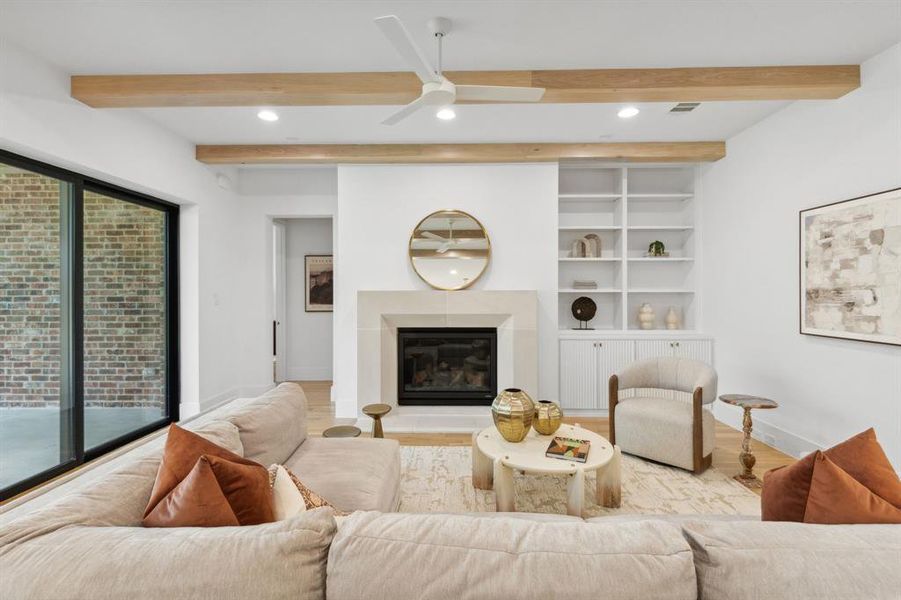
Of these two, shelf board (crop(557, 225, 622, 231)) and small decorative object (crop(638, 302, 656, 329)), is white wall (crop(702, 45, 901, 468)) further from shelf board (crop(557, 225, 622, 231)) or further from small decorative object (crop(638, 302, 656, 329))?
shelf board (crop(557, 225, 622, 231))

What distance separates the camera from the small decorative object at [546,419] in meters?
2.62

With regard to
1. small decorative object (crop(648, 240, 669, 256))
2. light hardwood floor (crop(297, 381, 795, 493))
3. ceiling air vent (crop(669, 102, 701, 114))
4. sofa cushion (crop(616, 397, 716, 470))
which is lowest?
light hardwood floor (crop(297, 381, 795, 493))

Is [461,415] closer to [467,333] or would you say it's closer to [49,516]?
[467,333]

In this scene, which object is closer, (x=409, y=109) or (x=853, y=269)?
(x=409, y=109)

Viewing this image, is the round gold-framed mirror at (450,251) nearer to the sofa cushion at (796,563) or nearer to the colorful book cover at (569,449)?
the colorful book cover at (569,449)

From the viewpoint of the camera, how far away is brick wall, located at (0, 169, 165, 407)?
2707 mm

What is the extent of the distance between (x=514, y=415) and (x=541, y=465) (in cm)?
33

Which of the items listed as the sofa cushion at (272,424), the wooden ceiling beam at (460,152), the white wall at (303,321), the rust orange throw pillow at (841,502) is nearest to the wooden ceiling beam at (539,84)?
the wooden ceiling beam at (460,152)

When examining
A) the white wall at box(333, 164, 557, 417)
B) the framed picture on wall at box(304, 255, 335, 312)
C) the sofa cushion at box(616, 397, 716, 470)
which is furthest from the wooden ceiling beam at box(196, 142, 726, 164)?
the sofa cushion at box(616, 397, 716, 470)

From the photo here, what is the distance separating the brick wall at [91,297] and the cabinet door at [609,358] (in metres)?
4.39

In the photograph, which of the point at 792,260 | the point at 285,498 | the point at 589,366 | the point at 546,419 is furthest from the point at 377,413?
the point at 792,260

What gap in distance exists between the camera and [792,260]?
3.38 meters

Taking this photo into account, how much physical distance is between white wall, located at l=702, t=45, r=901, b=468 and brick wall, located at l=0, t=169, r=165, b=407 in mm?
5387

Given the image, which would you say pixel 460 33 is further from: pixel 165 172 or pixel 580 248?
pixel 165 172
